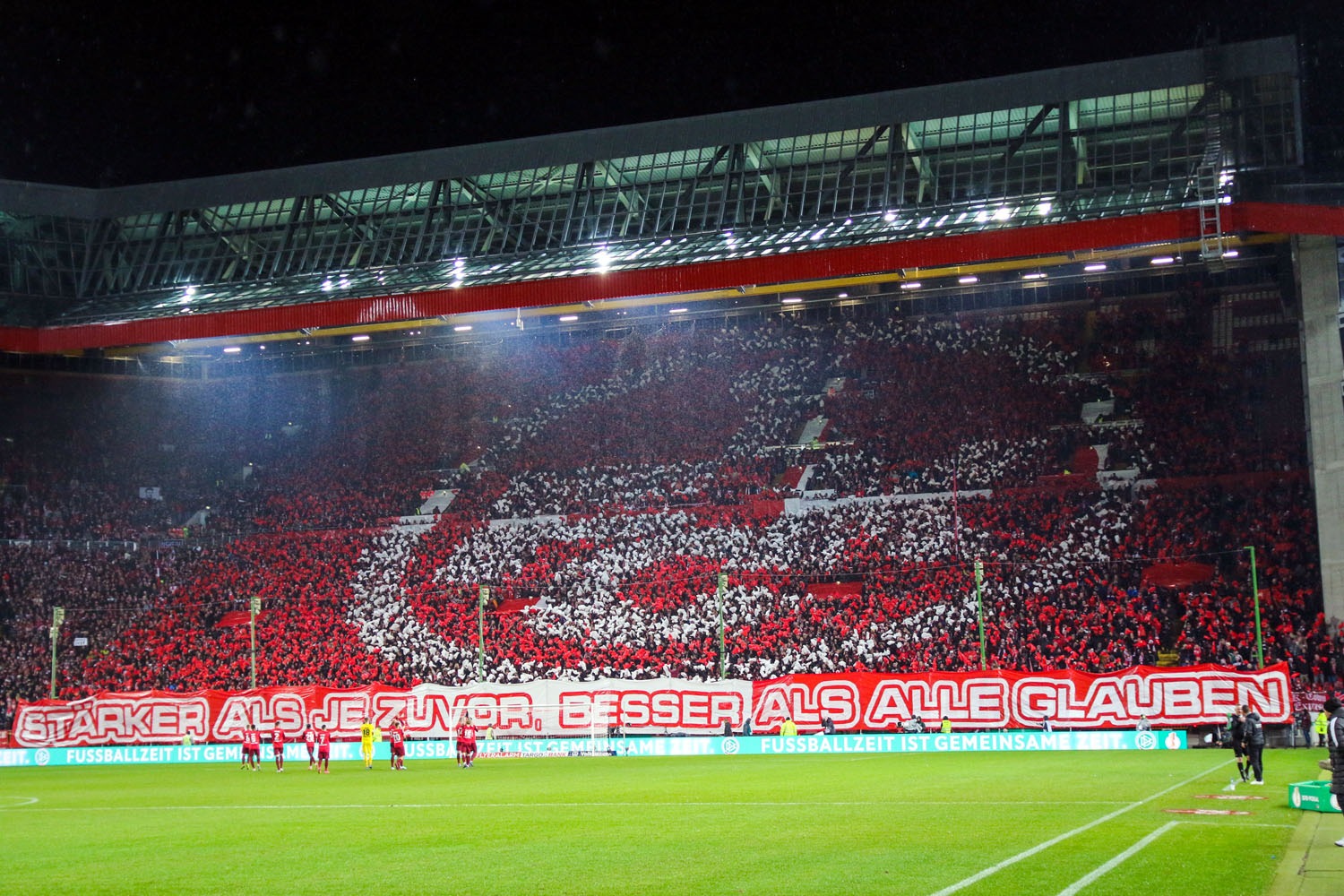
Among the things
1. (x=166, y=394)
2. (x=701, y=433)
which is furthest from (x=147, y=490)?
(x=701, y=433)

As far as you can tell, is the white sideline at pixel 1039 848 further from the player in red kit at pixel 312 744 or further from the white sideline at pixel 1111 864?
the player in red kit at pixel 312 744

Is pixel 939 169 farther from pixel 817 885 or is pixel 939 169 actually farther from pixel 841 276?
pixel 817 885

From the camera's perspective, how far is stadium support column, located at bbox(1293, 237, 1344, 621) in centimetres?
3931

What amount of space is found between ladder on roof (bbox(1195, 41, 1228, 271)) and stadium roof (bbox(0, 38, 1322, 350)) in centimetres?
13

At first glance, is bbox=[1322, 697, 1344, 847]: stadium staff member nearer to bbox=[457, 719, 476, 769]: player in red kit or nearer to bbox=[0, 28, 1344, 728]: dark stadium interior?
bbox=[0, 28, 1344, 728]: dark stadium interior

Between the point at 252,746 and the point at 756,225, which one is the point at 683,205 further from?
the point at 252,746

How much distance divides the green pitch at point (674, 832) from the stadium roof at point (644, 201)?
22.4 m

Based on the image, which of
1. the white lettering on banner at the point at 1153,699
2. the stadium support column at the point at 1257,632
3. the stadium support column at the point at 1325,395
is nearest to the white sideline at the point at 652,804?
the white lettering on banner at the point at 1153,699

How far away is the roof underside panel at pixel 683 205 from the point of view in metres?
46.7

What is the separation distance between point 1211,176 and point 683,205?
64.3 ft

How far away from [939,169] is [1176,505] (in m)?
15.2

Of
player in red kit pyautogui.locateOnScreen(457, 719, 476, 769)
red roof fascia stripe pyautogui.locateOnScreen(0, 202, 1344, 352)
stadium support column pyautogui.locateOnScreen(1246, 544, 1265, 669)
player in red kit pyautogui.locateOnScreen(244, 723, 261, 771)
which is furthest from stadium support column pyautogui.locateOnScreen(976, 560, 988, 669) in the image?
player in red kit pyautogui.locateOnScreen(244, 723, 261, 771)

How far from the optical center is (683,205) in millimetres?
52938

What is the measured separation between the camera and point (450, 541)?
56531 mm
